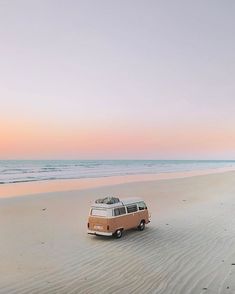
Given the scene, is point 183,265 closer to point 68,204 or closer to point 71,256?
point 71,256

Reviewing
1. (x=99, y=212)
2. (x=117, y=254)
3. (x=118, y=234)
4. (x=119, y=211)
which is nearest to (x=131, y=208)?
(x=119, y=211)

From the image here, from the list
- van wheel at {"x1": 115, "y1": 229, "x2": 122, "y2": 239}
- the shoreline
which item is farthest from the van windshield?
the shoreline

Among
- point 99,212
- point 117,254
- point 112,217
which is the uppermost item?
point 99,212

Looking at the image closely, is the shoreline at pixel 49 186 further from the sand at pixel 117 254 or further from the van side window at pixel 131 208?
the van side window at pixel 131 208

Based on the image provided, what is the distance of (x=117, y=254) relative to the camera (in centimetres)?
1628

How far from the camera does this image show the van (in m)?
18.7

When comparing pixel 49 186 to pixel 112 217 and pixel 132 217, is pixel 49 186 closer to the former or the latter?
pixel 132 217

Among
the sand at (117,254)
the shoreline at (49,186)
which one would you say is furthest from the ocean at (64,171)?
the sand at (117,254)

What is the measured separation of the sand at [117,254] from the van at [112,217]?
0.51 meters

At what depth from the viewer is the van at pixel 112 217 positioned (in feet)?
61.3

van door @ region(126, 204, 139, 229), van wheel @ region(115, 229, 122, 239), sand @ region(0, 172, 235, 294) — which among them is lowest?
sand @ region(0, 172, 235, 294)

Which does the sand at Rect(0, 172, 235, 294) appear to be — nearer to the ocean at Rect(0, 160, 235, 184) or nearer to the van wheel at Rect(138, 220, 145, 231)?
the van wheel at Rect(138, 220, 145, 231)

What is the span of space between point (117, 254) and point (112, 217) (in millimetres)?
2718

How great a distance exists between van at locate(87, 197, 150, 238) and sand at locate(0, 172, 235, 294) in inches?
20.1
